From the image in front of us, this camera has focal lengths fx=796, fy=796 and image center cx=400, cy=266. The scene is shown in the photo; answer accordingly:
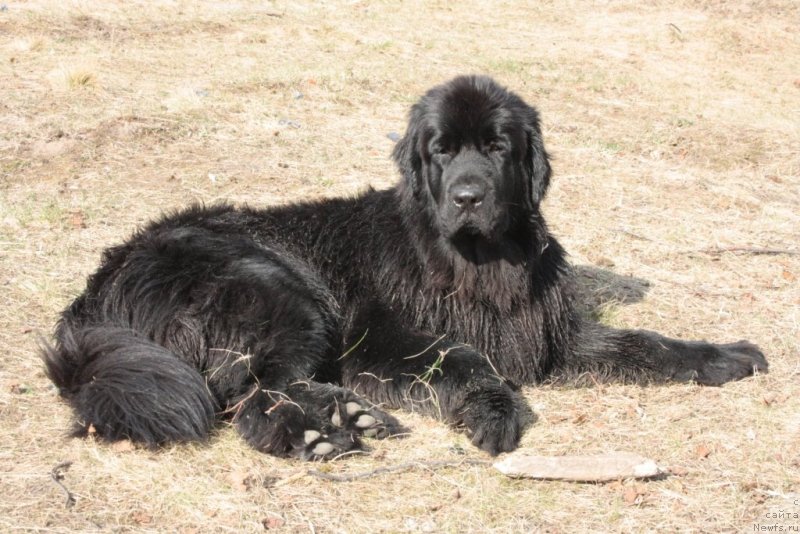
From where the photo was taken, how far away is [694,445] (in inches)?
144

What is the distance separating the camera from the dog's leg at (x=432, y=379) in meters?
3.70

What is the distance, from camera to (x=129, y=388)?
11.4ft

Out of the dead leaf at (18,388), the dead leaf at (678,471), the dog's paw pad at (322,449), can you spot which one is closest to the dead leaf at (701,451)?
the dead leaf at (678,471)

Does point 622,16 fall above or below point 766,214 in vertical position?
above

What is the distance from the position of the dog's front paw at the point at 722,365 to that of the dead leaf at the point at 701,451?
2.44 ft

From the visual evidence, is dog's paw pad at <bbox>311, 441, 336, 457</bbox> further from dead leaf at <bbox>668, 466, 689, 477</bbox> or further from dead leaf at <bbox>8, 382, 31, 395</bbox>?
dead leaf at <bbox>8, 382, 31, 395</bbox>

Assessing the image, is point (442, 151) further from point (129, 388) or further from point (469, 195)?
point (129, 388)

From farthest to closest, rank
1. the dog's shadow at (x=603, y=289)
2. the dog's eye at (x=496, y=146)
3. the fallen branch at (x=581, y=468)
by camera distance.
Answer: the dog's shadow at (x=603, y=289) < the dog's eye at (x=496, y=146) < the fallen branch at (x=581, y=468)

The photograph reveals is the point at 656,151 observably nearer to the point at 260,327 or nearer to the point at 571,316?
the point at 571,316

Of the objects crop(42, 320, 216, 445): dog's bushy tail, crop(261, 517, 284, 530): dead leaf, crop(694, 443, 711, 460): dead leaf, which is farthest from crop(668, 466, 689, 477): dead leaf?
crop(42, 320, 216, 445): dog's bushy tail

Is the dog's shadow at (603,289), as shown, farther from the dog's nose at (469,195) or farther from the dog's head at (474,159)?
the dog's nose at (469,195)

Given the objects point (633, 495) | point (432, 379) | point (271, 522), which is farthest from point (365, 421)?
point (633, 495)

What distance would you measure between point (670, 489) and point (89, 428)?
2.50m

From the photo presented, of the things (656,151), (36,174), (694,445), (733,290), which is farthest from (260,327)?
(656,151)
